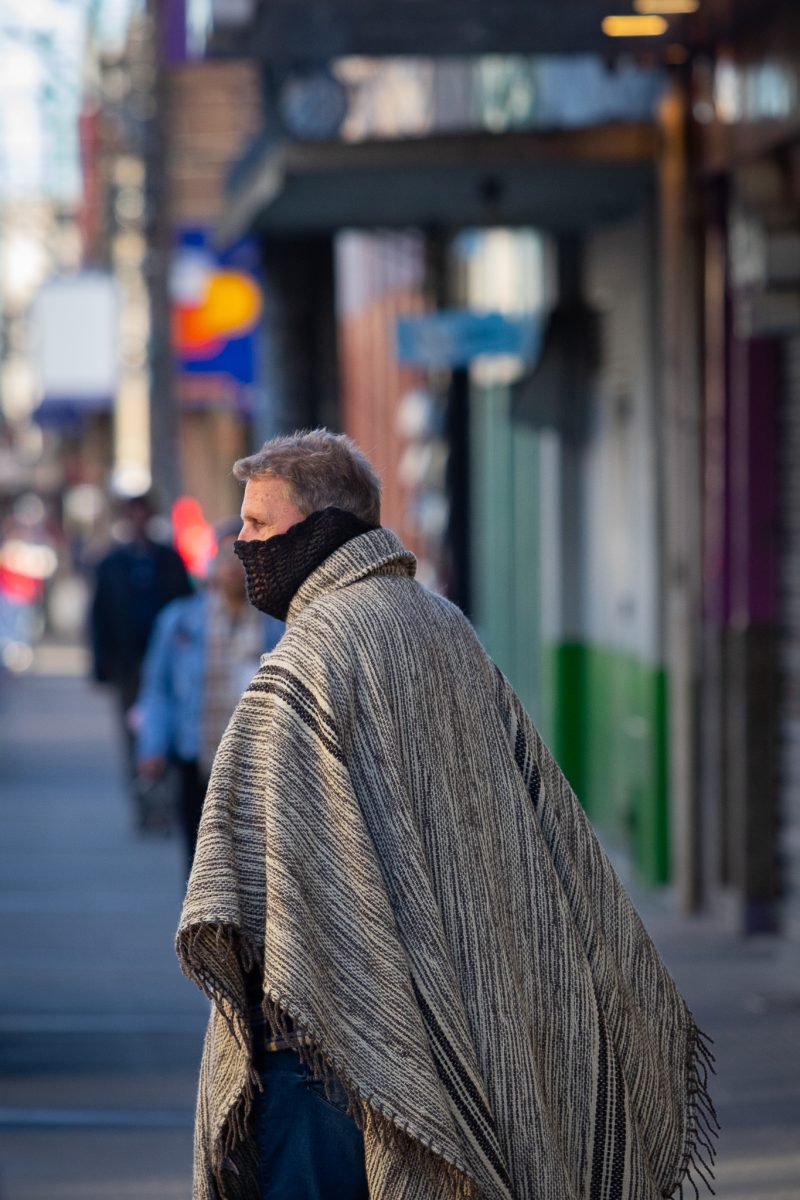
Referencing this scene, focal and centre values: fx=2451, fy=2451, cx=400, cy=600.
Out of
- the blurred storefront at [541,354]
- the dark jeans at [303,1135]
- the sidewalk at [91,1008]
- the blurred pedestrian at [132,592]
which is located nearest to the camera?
the dark jeans at [303,1135]

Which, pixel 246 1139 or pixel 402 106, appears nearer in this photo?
pixel 246 1139

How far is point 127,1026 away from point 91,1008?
1.33 feet

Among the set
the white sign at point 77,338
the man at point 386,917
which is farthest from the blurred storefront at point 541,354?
the white sign at point 77,338

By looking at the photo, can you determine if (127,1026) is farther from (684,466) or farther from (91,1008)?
(684,466)

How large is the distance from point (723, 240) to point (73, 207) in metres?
85.0

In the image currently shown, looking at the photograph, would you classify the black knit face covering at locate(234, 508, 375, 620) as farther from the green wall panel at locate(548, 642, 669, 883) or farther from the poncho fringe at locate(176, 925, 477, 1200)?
the green wall panel at locate(548, 642, 669, 883)

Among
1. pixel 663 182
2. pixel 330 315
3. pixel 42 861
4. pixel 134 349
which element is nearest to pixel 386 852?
pixel 663 182

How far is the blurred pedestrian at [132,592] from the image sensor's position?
14.3 meters

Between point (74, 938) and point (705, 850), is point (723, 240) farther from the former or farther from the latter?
point (74, 938)

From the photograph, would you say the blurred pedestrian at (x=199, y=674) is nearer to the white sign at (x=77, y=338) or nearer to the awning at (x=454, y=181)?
the awning at (x=454, y=181)

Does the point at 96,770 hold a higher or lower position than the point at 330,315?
lower

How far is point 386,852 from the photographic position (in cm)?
355

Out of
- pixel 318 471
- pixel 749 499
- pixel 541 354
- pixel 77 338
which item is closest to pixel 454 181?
pixel 541 354

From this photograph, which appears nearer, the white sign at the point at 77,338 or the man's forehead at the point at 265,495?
the man's forehead at the point at 265,495
